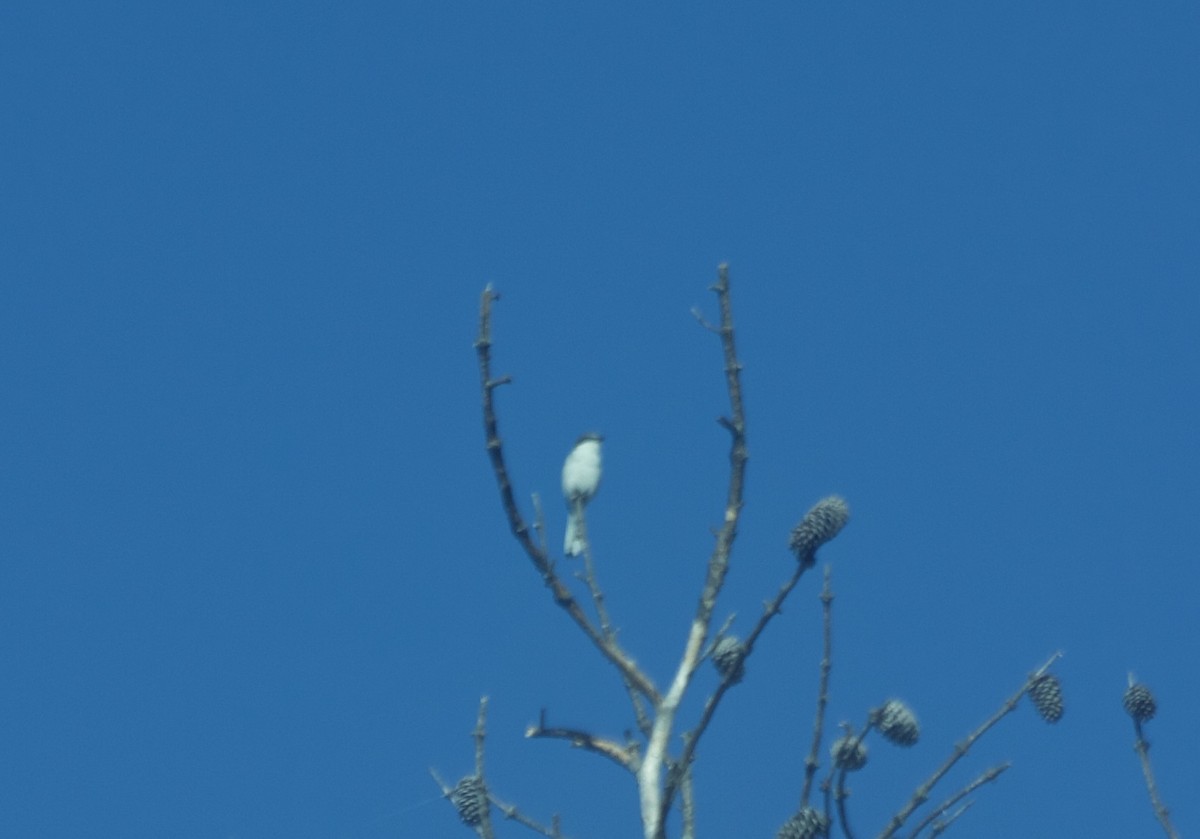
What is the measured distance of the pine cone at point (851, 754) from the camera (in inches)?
169

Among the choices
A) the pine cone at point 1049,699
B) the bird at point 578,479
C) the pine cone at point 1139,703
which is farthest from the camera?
the bird at point 578,479

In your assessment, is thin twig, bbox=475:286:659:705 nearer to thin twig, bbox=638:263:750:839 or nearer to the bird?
thin twig, bbox=638:263:750:839

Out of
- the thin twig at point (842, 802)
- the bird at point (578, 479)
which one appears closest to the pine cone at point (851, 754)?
the thin twig at point (842, 802)

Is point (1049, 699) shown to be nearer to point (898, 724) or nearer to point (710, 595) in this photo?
point (898, 724)

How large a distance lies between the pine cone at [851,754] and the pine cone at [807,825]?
0.15 metres

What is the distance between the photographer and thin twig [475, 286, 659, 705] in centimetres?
370

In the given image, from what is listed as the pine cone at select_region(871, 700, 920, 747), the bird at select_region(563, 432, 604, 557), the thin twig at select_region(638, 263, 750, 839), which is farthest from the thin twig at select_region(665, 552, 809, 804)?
the bird at select_region(563, 432, 604, 557)

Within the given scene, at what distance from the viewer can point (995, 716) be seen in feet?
14.8

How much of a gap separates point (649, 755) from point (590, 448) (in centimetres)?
312

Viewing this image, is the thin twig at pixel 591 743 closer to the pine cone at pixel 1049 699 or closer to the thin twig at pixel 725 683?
the thin twig at pixel 725 683

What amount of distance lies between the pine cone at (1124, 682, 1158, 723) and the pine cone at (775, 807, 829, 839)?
146cm

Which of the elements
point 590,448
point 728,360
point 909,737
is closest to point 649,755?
point 728,360

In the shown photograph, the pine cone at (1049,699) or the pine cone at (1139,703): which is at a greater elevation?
the pine cone at (1049,699)

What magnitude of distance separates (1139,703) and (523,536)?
2.44m
